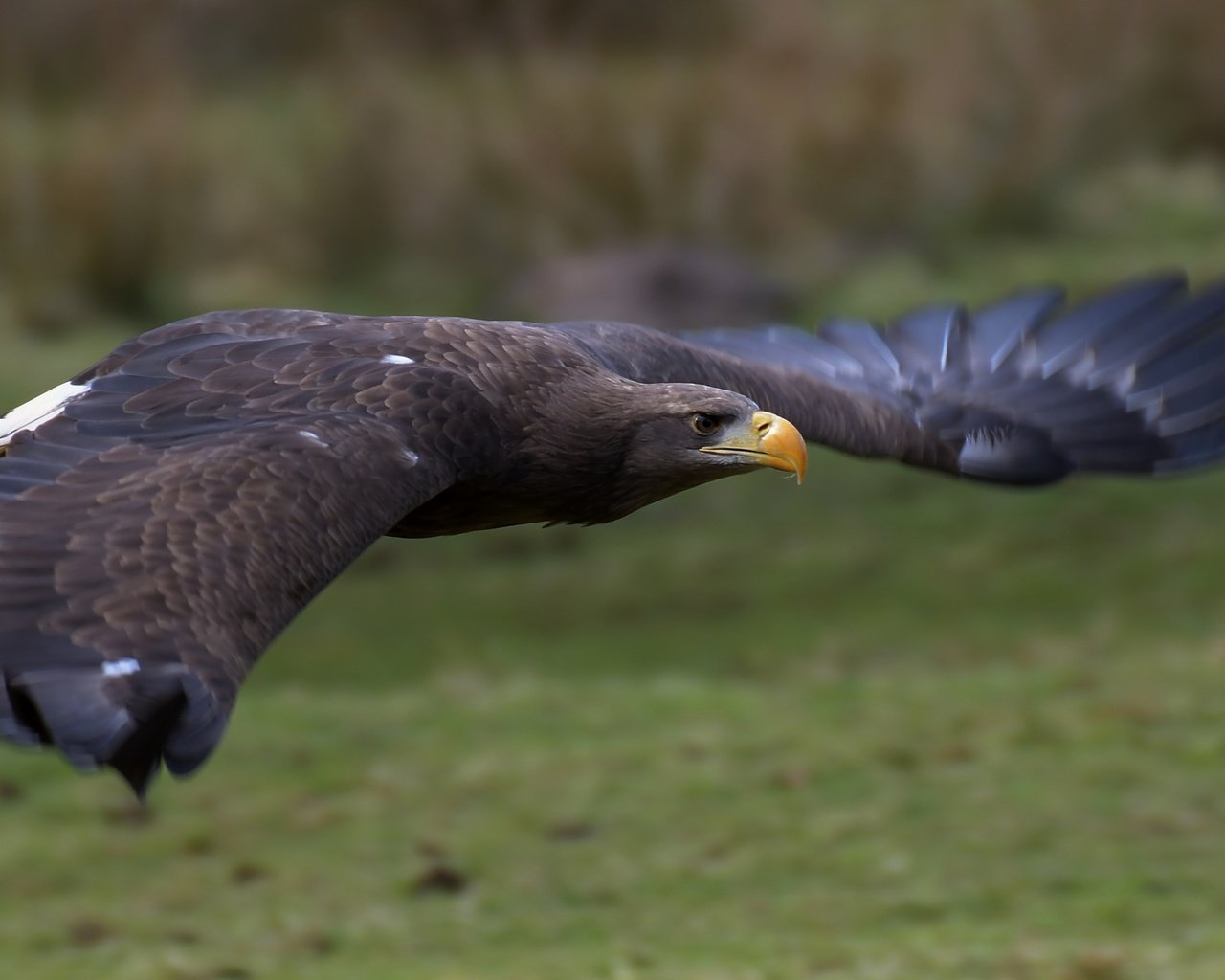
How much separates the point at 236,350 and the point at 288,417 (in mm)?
502

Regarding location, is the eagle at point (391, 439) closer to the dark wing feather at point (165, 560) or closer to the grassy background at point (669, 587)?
the dark wing feather at point (165, 560)

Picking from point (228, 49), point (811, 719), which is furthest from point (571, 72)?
point (811, 719)

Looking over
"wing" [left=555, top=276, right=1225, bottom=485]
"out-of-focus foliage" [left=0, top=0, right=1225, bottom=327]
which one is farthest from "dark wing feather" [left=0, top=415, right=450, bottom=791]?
"out-of-focus foliage" [left=0, top=0, right=1225, bottom=327]

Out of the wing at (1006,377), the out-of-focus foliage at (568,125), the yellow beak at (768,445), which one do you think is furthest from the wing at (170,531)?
the out-of-focus foliage at (568,125)

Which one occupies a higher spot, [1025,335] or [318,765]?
[1025,335]

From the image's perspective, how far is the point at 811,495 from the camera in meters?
14.5

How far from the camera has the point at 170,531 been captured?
17.4 ft

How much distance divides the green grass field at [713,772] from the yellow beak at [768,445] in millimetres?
1811

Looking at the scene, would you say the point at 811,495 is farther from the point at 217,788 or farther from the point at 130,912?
the point at 130,912

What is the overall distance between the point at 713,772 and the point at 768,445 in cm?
A: 345

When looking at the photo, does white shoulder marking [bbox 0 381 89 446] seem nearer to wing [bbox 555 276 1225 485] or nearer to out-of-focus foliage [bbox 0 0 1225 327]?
wing [bbox 555 276 1225 485]

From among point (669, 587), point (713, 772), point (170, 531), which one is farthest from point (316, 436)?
point (669, 587)

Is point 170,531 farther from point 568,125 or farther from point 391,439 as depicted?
point 568,125

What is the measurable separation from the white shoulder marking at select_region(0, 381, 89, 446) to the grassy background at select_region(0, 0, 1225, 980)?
2231mm
